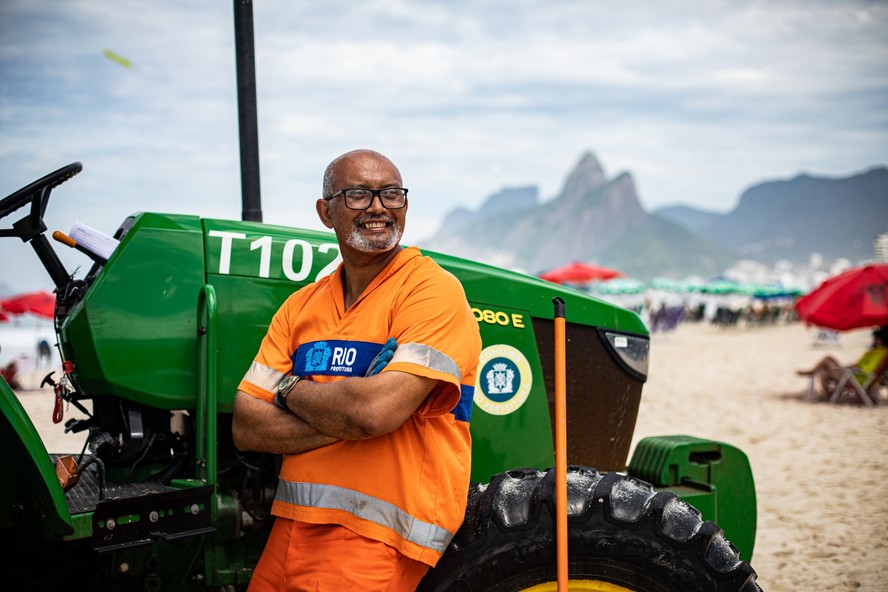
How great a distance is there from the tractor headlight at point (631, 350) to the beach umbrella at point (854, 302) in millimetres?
11130

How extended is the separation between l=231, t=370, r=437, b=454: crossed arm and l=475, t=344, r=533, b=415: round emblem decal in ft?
3.10

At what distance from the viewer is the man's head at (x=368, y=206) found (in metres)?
2.53

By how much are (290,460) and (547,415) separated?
4.11 ft

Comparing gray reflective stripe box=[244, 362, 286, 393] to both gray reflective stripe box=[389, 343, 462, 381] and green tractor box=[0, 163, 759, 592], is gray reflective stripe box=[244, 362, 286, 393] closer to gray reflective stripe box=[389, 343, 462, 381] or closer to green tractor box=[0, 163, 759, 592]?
green tractor box=[0, 163, 759, 592]

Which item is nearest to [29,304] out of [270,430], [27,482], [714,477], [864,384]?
[864,384]

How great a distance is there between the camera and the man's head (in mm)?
2529

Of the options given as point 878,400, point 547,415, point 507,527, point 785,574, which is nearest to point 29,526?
point 507,527

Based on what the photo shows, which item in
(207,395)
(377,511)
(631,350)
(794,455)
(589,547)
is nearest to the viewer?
(377,511)

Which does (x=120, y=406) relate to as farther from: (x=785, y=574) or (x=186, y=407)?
(x=785, y=574)

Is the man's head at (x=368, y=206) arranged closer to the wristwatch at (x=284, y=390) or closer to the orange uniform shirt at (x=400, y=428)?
the orange uniform shirt at (x=400, y=428)

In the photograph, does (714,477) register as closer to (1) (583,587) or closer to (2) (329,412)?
(1) (583,587)

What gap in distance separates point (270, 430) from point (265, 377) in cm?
17

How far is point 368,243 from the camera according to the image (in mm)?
2527

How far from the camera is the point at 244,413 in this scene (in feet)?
8.35
